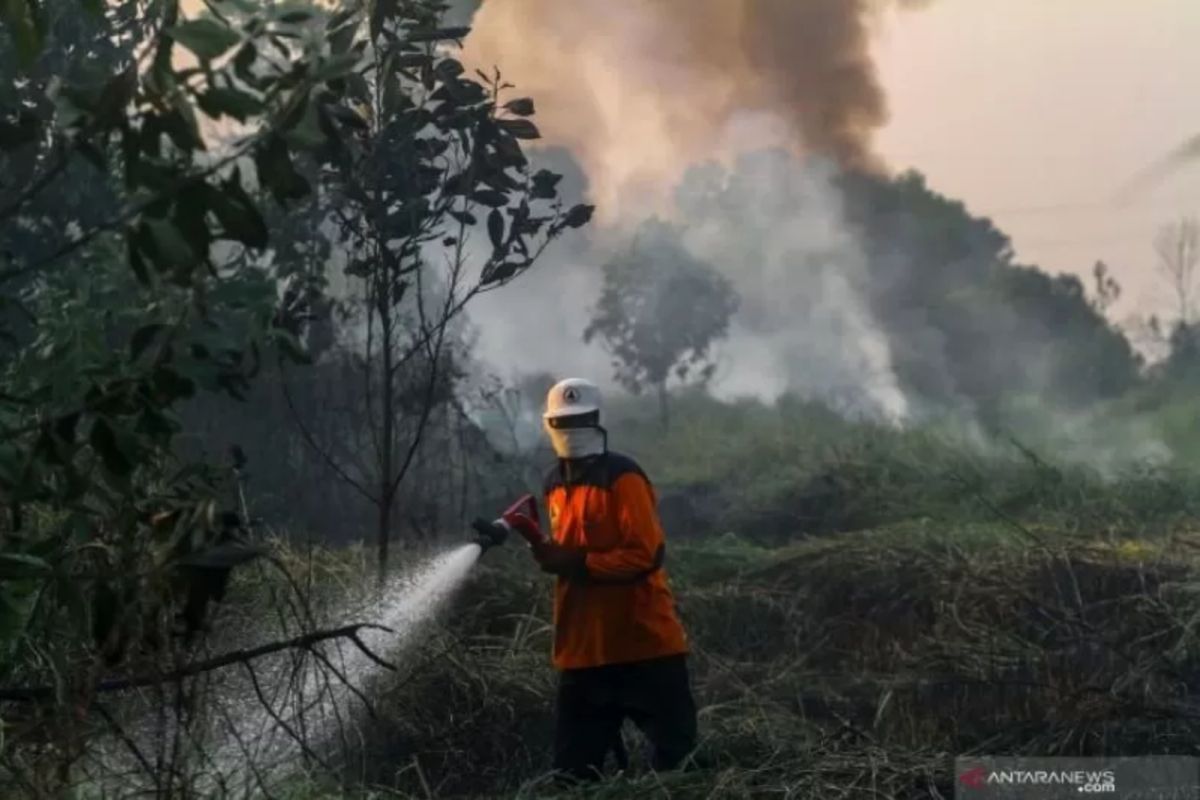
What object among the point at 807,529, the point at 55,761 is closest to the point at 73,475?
the point at 55,761

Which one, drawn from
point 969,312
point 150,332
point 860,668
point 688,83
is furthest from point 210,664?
point 969,312

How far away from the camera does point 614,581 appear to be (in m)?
5.87

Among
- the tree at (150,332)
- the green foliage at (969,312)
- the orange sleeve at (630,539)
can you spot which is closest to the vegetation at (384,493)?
the tree at (150,332)

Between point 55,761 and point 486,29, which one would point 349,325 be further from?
point 55,761

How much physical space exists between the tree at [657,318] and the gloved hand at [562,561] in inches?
519

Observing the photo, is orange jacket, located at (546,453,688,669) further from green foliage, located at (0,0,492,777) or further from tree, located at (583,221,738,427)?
tree, located at (583,221,738,427)

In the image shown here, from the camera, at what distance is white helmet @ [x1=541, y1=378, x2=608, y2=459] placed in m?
6.03

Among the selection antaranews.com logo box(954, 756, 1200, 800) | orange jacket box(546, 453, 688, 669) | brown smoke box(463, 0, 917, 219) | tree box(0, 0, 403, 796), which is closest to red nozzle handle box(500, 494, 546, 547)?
orange jacket box(546, 453, 688, 669)

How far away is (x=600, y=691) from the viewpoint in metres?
5.99

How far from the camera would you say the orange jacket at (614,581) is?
590 cm

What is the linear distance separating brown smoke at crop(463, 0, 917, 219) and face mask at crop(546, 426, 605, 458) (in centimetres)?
1211

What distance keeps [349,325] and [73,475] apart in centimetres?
885

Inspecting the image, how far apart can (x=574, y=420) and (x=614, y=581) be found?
59 centimetres

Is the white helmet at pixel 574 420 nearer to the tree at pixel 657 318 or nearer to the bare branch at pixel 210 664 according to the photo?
the bare branch at pixel 210 664
